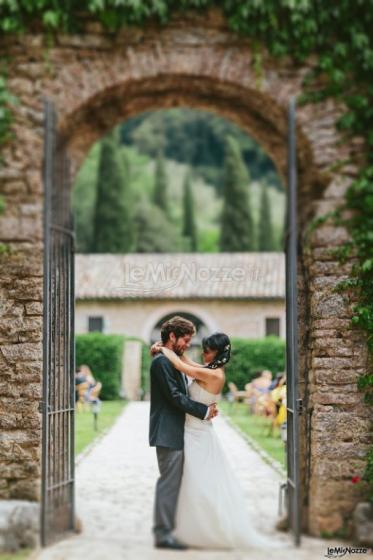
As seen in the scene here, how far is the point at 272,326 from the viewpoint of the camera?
23547 millimetres

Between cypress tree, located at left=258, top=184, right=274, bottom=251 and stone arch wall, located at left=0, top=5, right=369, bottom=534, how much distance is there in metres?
32.5

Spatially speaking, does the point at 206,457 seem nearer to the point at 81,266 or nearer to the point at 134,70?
the point at 134,70

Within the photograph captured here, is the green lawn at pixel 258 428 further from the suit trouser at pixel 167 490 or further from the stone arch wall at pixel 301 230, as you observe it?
the suit trouser at pixel 167 490

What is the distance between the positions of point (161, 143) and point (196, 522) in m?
43.8

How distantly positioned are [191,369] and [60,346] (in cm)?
129

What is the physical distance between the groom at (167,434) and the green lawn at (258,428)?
169 inches

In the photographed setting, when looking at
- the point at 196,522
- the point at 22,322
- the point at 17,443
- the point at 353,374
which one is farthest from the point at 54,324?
the point at 353,374

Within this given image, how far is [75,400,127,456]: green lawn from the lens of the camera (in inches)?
474

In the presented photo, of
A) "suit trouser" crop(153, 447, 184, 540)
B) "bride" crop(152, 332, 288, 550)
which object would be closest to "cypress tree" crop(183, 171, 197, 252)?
"bride" crop(152, 332, 288, 550)

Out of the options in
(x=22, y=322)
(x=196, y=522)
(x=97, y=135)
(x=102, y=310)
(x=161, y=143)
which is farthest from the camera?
(x=161, y=143)

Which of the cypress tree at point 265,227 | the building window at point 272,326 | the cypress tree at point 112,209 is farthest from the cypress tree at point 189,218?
the building window at point 272,326

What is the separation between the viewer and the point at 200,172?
4934cm

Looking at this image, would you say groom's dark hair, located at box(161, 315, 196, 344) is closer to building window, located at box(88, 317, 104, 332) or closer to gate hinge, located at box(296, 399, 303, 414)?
gate hinge, located at box(296, 399, 303, 414)

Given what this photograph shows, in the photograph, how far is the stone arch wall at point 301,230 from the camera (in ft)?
19.6
